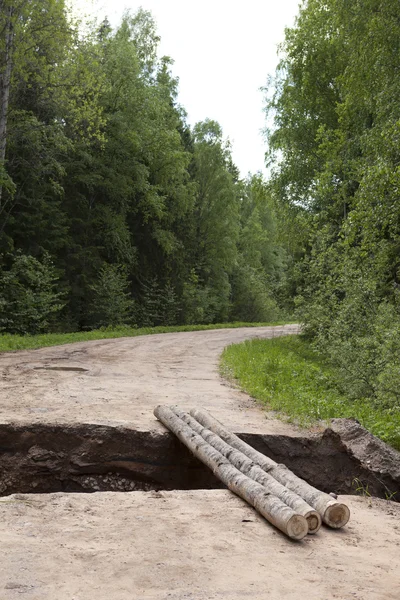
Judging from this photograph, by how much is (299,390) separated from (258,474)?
16.8 feet

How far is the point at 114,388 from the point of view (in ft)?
32.7

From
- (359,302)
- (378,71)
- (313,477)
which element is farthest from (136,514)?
(378,71)

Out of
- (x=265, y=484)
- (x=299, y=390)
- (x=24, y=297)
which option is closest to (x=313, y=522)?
(x=265, y=484)

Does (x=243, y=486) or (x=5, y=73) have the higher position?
(x=5, y=73)

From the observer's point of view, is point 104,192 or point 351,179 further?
point 104,192

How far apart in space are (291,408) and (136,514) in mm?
4517

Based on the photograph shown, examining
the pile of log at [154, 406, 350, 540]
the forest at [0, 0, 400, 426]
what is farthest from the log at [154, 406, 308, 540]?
the forest at [0, 0, 400, 426]

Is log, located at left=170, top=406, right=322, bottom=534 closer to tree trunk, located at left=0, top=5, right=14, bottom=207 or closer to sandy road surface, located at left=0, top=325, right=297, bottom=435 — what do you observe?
sandy road surface, located at left=0, top=325, right=297, bottom=435

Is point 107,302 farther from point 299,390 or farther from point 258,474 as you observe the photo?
point 258,474

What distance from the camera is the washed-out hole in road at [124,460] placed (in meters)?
6.77

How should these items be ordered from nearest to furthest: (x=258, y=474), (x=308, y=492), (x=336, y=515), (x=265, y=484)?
(x=336, y=515), (x=308, y=492), (x=265, y=484), (x=258, y=474)

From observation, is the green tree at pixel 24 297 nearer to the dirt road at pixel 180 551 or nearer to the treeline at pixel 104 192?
the treeline at pixel 104 192

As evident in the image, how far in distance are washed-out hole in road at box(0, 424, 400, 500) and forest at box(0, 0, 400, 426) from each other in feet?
6.21

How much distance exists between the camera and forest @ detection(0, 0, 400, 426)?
43.2 ft
